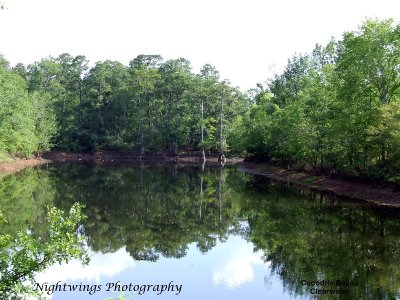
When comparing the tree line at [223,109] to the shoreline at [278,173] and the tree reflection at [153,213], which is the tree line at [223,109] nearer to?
the shoreline at [278,173]

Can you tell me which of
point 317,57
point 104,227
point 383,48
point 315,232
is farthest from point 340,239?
point 317,57

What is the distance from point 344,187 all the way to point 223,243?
18.7m

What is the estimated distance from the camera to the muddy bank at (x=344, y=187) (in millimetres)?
30109

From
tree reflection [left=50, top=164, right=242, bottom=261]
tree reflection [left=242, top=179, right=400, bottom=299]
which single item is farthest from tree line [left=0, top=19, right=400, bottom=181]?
tree reflection [left=50, top=164, right=242, bottom=261]

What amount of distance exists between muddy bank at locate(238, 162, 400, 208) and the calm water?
6.79ft

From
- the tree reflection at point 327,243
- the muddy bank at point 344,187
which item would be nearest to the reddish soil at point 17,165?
the muddy bank at point 344,187

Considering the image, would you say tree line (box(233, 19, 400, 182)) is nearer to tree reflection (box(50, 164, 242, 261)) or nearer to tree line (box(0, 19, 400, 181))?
tree line (box(0, 19, 400, 181))

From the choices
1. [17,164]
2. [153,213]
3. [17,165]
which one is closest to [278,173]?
[153,213]

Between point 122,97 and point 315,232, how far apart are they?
70001 millimetres

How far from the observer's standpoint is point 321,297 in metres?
13.1

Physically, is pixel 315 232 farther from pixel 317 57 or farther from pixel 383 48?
pixel 317 57

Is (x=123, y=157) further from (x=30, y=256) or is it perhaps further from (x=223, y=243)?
(x=30, y=256)

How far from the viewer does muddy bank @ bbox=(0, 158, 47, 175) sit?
2115 inches

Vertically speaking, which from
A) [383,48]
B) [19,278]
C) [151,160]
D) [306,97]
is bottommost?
[151,160]
